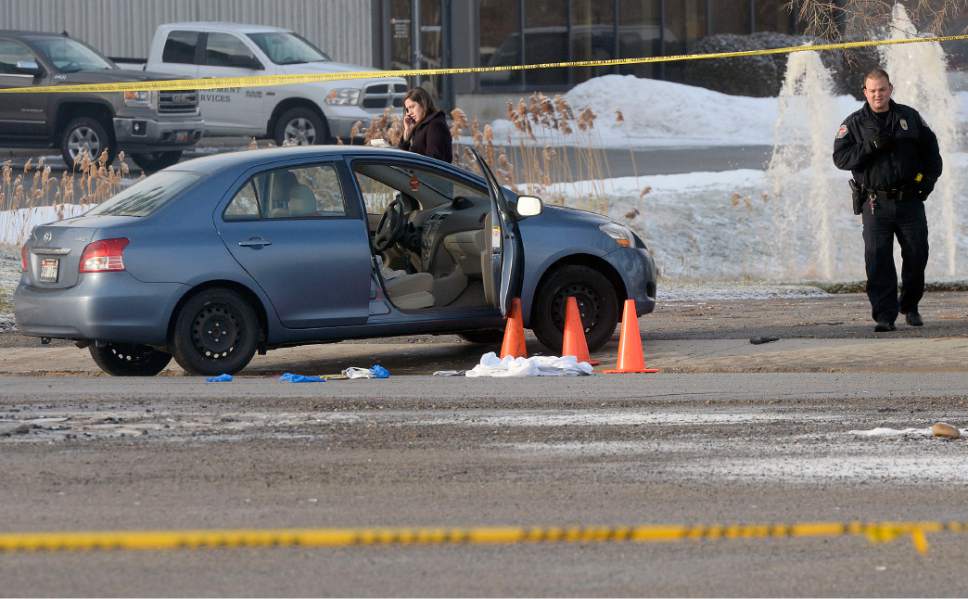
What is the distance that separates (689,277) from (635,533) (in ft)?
39.2

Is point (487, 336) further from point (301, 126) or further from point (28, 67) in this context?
point (28, 67)

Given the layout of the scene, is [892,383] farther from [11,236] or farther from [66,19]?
[66,19]

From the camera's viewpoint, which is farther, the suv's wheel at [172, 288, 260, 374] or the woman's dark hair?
the woman's dark hair

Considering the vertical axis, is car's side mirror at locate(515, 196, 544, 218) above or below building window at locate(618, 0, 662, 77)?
below

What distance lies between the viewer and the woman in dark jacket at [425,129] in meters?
12.5

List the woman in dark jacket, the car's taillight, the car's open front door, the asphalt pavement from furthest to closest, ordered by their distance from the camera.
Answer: the woman in dark jacket
the car's open front door
the car's taillight
the asphalt pavement

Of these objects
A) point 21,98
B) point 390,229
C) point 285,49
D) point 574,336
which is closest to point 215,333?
A: point 390,229

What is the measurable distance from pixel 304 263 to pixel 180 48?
17904 millimetres

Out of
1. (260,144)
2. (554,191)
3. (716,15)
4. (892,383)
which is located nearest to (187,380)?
(892,383)

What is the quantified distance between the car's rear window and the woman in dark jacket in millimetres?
2372

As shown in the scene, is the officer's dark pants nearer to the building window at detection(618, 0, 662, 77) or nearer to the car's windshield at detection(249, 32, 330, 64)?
the car's windshield at detection(249, 32, 330, 64)

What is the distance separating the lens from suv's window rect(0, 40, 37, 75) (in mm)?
24625

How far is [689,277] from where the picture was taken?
707 inches

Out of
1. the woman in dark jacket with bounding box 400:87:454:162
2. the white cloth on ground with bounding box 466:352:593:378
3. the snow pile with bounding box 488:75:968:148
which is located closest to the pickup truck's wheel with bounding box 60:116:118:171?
the snow pile with bounding box 488:75:968:148
